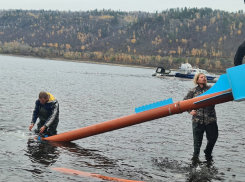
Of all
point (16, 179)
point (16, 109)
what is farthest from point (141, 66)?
point (16, 179)

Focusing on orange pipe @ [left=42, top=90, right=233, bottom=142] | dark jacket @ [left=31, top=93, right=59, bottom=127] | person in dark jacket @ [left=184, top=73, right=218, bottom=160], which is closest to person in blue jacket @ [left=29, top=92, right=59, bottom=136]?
dark jacket @ [left=31, top=93, right=59, bottom=127]

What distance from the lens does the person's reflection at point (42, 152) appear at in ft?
30.6

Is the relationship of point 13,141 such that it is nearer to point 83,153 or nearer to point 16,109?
point 83,153

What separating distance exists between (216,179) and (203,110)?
5.60 feet

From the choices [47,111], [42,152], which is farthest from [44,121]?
[42,152]

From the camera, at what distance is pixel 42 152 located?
33.0 ft

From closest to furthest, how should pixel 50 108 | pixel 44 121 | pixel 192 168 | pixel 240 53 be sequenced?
pixel 240 53 → pixel 192 168 → pixel 50 108 → pixel 44 121

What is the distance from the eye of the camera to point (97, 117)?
754 inches

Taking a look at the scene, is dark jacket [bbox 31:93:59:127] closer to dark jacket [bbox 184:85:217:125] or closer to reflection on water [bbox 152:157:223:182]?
reflection on water [bbox 152:157:223:182]

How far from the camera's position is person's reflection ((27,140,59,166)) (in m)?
9.34

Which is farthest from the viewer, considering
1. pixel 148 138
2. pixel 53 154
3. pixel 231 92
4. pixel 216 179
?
pixel 148 138

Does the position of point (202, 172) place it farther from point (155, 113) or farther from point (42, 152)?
point (42, 152)

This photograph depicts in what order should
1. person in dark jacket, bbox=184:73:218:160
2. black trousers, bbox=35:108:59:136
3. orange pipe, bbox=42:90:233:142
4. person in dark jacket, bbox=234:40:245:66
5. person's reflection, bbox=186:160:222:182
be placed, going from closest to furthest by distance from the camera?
person in dark jacket, bbox=234:40:245:66 → orange pipe, bbox=42:90:233:142 → person's reflection, bbox=186:160:222:182 → person in dark jacket, bbox=184:73:218:160 → black trousers, bbox=35:108:59:136

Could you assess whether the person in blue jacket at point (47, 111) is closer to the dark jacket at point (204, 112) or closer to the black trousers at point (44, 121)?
the black trousers at point (44, 121)
